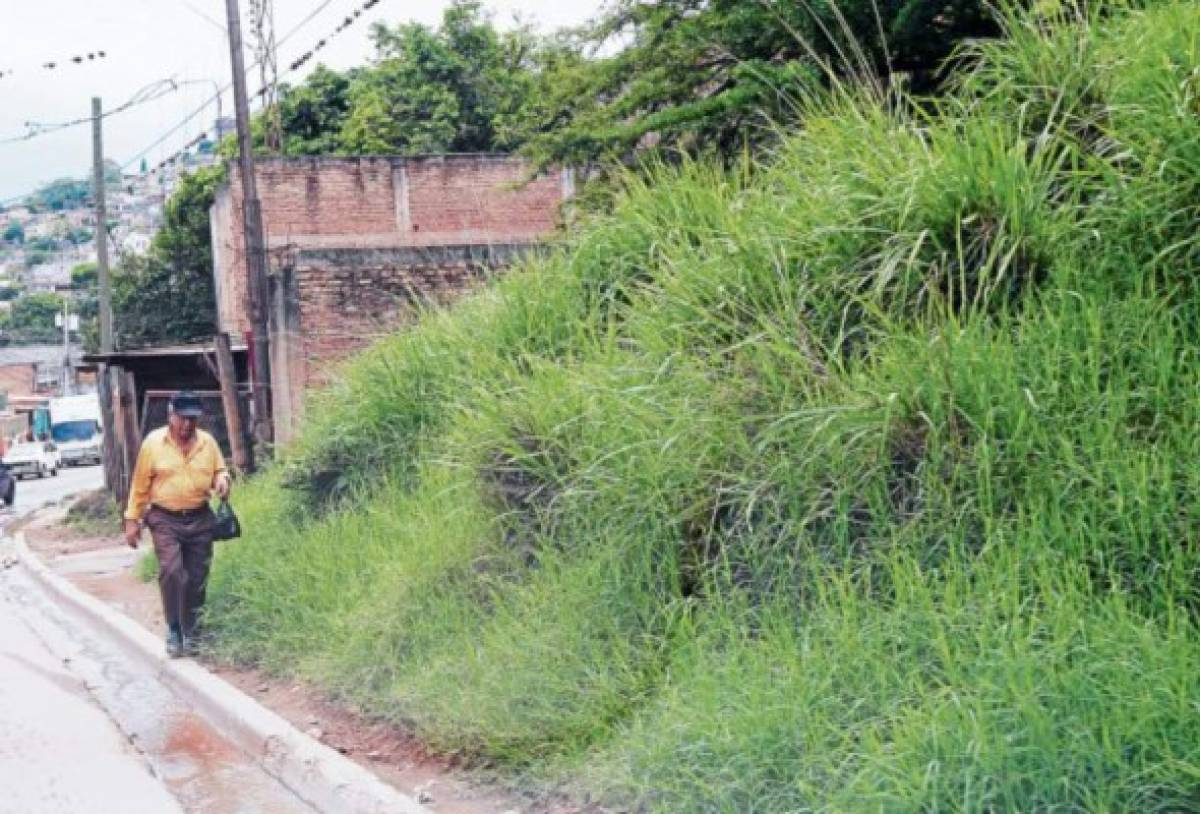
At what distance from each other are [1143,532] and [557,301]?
5.39 m

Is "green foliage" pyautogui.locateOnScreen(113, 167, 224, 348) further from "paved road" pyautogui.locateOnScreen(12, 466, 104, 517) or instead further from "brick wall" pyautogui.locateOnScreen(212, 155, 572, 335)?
"brick wall" pyautogui.locateOnScreen(212, 155, 572, 335)

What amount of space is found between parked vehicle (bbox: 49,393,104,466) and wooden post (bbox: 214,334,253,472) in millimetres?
41966

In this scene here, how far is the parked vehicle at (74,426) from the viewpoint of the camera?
5700 centimetres

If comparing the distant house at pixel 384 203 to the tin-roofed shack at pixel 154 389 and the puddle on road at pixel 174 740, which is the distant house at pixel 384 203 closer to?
the tin-roofed shack at pixel 154 389

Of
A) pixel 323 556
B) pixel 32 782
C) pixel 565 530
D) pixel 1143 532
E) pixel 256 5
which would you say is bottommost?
pixel 32 782

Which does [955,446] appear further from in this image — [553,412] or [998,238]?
[553,412]

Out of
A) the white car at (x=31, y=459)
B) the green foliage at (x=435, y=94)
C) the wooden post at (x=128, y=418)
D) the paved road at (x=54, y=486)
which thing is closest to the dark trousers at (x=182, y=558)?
the wooden post at (x=128, y=418)

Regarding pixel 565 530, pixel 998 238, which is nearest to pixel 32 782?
pixel 565 530

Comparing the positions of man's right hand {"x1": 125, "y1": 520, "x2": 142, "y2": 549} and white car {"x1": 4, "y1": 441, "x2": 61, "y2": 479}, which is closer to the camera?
man's right hand {"x1": 125, "y1": 520, "x2": 142, "y2": 549}

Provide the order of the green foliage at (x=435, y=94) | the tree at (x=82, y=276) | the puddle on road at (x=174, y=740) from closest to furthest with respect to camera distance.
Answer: the puddle on road at (x=174, y=740) → the green foliage at (x=435, y=94) → the tree at (x=82, y=276)

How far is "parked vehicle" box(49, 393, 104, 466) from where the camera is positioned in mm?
57000

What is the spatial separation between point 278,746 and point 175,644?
3.18m

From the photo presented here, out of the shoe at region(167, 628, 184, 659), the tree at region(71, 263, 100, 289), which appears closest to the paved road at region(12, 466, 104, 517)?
the shoe at region(167, 628, 184, 659)

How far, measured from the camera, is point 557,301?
9.58 metres
